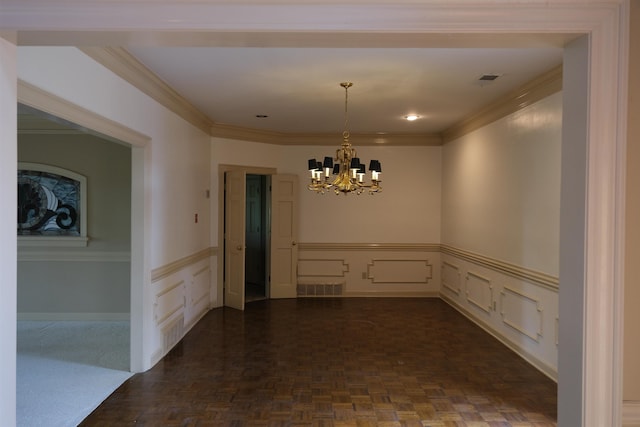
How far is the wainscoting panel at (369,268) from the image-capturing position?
22.4 feet

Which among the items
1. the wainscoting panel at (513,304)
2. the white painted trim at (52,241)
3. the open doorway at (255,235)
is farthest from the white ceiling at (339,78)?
the open doorway at (255,235)

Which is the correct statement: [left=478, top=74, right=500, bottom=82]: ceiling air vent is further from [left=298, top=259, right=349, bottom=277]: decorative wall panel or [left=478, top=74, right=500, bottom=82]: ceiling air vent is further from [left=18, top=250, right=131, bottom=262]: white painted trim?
[left=18, top=250, right=131, bottom=262]: white painted trim

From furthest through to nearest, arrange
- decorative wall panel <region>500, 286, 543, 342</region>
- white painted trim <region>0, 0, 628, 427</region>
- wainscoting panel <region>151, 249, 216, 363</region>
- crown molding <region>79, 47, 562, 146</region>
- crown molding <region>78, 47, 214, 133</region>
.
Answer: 1. wainscoting panel <region>151, 249, 216, 363</region>
2. decorative wall panel <region>500, 286, 543, 342</region>
3. crown molding <region>79, 47, 562, 146</region>
4. crown molding <region>78, 47, 214, 133</region>
5. white painted trim <region>0, 0, 628, 427</region>

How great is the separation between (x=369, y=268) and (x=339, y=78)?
3.75m

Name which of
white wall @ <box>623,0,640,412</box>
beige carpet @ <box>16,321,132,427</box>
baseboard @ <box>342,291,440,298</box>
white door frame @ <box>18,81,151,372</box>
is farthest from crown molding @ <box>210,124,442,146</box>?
white wall @ <box>623,0,640,412</box>

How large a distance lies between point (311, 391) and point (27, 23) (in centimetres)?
296

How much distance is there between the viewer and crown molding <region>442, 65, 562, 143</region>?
3508mm

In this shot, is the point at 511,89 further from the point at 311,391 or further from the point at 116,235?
the point at 116,235

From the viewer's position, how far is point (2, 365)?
120 cm

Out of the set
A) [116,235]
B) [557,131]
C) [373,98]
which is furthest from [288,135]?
[557,131]

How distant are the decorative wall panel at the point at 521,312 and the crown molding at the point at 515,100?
183cm

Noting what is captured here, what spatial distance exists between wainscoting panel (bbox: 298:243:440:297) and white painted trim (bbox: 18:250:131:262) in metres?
2.71

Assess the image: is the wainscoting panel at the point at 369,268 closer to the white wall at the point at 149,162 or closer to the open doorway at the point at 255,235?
the open doorway at the point at 255,235

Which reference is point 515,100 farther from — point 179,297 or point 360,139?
point 179,297
